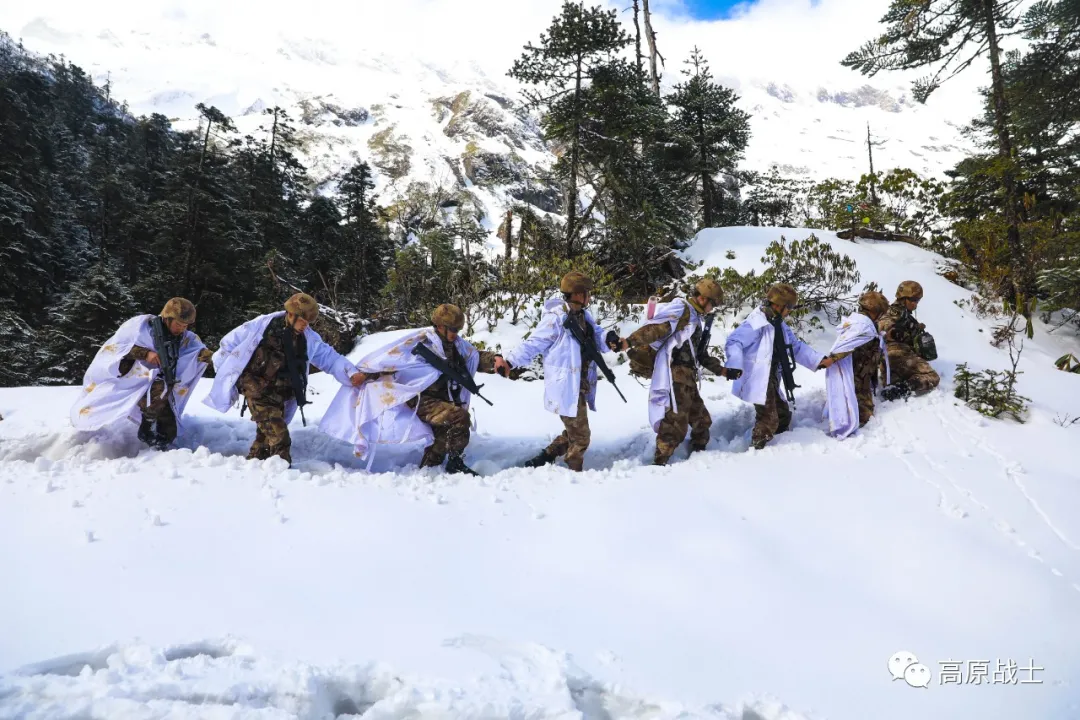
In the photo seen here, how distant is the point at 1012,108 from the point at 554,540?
10418mm

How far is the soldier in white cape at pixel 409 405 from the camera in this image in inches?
194

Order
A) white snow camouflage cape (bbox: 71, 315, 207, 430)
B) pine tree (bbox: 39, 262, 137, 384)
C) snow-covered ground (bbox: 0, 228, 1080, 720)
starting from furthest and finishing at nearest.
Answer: pine tree (bbox: 39, 262, 137, 384)
white snow camouflage cape (bbox: 71, 315, 207, 430)
snow-covered ground (bbox: 0, 228, 1080, 720)

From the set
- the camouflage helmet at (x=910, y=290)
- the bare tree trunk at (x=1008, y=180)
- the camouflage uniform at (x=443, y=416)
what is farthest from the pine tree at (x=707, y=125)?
the camouflage uniform at (x=443, y=416)

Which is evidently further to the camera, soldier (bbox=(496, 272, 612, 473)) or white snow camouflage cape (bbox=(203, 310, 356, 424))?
soldier (bbox=(496, 272, 612, 473))

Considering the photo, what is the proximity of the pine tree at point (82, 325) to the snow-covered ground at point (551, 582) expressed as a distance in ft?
31.0

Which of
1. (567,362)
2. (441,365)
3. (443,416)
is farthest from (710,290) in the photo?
(443,416)

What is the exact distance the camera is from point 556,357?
16.5 feet

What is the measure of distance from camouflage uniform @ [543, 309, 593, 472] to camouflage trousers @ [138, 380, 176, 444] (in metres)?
3.60

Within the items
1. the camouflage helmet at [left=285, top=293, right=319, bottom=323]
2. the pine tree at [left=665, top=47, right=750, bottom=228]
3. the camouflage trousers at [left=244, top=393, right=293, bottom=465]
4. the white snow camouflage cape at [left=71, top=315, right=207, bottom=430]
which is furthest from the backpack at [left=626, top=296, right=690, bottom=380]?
the pine tree at [left=665, top=47, right=750, bottom=228]

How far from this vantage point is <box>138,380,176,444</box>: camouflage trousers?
5016 millimetres

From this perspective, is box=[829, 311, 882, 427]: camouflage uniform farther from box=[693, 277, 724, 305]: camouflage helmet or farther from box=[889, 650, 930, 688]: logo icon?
box=[889, 650, 930, 688]: logo icon

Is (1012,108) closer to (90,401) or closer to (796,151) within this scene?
(90,401)

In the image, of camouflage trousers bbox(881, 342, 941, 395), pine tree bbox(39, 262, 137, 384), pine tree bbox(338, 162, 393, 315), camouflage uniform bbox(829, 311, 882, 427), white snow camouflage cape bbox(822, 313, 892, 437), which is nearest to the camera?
white snow camouflage cape bbox(822, 313, 892, 437)

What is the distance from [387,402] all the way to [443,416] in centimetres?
52
